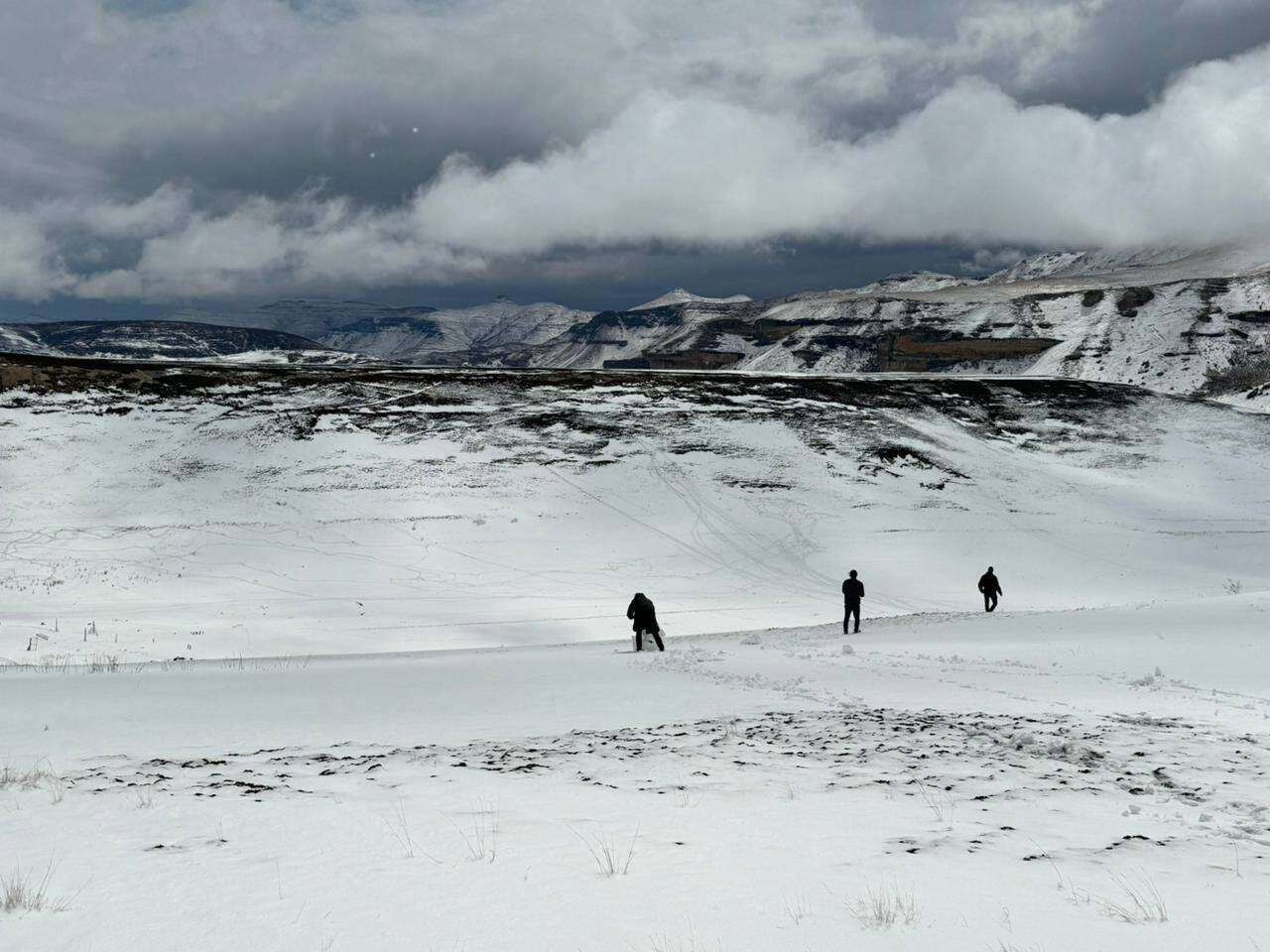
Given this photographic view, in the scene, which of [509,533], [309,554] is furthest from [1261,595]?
[309,554]

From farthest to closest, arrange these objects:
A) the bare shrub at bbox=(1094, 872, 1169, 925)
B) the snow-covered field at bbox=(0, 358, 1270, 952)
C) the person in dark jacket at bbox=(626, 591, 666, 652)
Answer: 1. the person in dark jacket at bbox=(626, 591, 666, 652)
2. the snow-covered field at bbox=(0, 358, 1270, 952)
3. the bare shrub at bbox=(1094, 872, 1169, 925)

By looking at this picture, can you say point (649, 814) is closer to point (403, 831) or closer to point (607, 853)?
point (607, 853)

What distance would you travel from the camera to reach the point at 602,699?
13.6 meters

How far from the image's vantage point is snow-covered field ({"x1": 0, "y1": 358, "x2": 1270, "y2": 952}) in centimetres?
A: 503

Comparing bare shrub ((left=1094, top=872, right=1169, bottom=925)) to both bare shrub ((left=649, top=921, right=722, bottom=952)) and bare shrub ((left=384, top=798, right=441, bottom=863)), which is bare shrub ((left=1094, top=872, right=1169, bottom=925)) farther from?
bare shrub ((left=384, top=798, right=441, bottom=863))

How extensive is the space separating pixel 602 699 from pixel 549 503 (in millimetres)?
32699

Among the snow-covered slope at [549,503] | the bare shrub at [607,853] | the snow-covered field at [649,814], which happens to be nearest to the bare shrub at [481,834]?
the snow-covered field at [649,814]

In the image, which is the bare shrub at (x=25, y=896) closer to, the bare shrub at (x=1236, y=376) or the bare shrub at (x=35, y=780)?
the bare shrub at (x=35, y=780)

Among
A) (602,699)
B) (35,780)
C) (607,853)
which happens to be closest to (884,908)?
Answer: (607,853)

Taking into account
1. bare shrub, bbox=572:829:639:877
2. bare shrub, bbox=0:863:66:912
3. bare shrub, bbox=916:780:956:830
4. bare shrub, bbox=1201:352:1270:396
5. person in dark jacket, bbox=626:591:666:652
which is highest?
bare shrub, bbox=1201:352:1270:396

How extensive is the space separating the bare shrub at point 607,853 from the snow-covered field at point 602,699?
32 millimetres

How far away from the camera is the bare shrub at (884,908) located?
463 cm

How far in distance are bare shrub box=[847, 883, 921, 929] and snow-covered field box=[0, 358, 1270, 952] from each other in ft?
0.10

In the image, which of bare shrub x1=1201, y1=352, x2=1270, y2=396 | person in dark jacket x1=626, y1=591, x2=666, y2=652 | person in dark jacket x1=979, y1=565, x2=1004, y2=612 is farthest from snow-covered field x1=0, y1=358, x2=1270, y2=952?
bare shrub x1=1201, y1=352, x2=1270, y2=396
